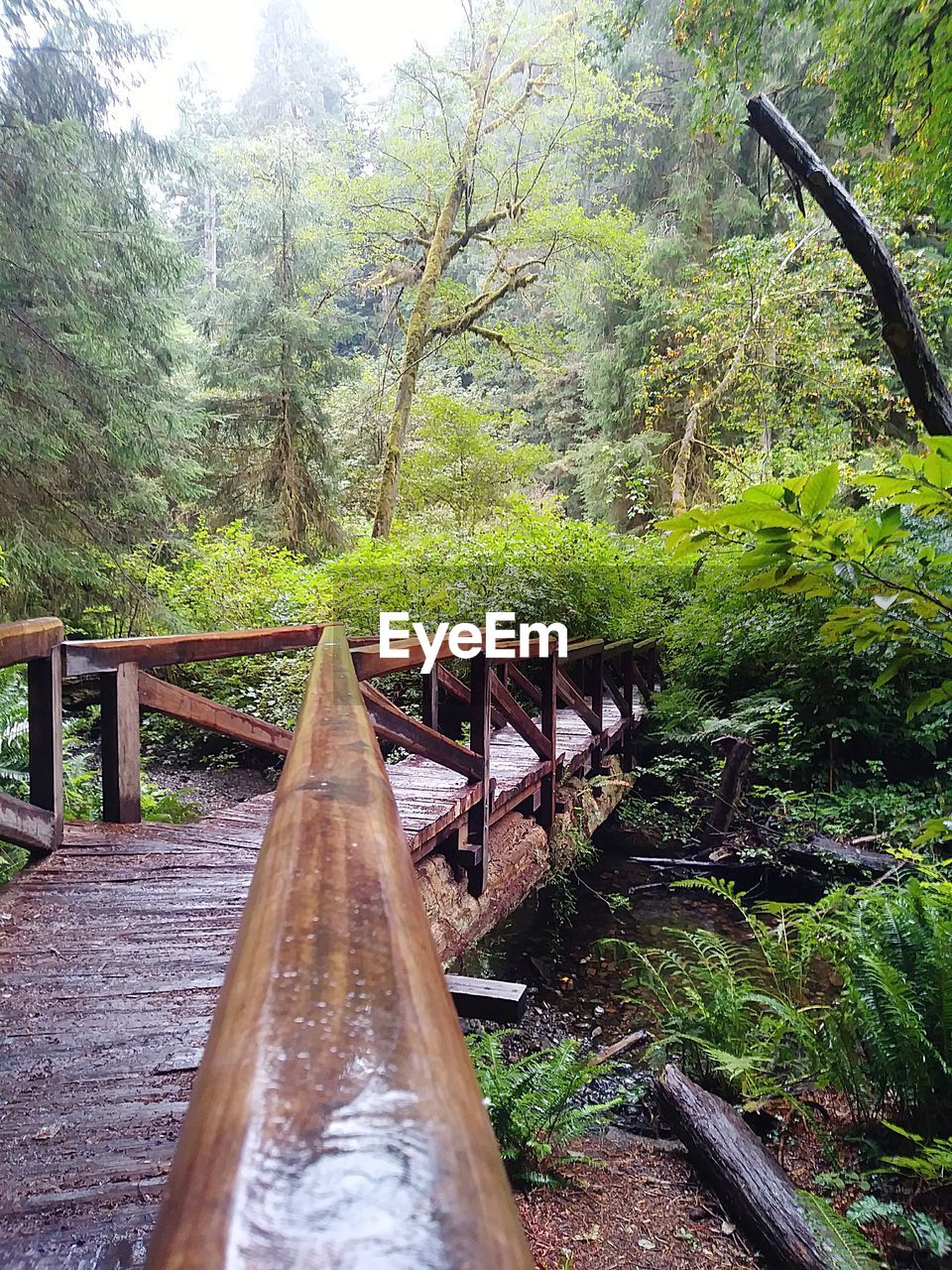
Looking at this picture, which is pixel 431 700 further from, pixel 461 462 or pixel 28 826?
Answer: pixel 461 462

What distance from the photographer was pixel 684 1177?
2.79 m

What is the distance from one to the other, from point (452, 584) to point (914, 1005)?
6.02 meters

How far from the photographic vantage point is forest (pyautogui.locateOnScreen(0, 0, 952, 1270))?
8.71ft

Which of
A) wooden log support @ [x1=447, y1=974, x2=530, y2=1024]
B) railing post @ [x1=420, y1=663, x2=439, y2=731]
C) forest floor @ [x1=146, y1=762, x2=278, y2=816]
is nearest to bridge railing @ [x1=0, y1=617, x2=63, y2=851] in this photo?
wooden log support @ [x1=447, y1=974, x2=530, y2=1024]

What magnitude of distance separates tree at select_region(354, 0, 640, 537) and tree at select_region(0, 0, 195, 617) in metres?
4.60

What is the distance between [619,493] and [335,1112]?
56.3 ft

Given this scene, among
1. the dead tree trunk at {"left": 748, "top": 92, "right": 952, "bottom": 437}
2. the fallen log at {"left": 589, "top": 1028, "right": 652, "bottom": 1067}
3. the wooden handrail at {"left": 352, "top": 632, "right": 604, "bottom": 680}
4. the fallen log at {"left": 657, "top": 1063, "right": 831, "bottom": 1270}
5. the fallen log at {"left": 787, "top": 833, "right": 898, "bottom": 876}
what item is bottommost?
the fallen log at {"left": 589, "top": 1028, "right": 652, "bottom": 1067}

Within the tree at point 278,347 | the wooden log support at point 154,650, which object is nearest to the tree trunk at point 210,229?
the tree at point 278,347

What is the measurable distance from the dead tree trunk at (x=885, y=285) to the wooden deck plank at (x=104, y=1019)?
3.21 metres

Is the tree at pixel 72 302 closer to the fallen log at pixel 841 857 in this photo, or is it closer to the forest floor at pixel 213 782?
the forest floor at pixel 213 782

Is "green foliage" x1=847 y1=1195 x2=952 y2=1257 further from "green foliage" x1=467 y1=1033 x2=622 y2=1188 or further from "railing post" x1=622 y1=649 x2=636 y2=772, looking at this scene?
"railing post" x1=622 y1=649 x2=636 y2=772

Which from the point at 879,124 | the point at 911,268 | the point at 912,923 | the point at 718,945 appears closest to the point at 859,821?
the point at 718,945

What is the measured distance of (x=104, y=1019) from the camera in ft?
5.71

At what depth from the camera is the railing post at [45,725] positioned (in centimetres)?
276
